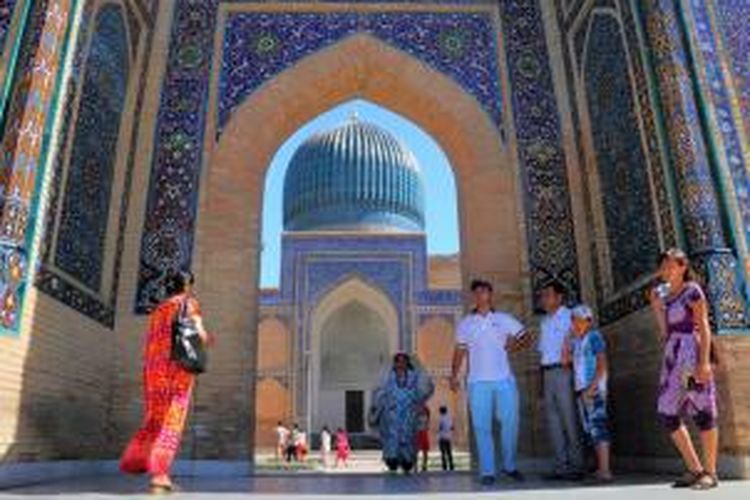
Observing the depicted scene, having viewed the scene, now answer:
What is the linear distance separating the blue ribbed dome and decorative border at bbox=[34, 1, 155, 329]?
48.4 feet

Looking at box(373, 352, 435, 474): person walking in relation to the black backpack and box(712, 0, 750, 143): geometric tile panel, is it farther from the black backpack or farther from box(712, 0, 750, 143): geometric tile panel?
box(712, 0, 750, 143): geometric tile panel

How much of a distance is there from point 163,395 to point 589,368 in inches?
90.2

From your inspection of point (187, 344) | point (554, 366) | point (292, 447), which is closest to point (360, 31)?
point (554, 366)

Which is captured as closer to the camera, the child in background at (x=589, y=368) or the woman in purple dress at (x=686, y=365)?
the woman in purple dress at (x=686, y=365)

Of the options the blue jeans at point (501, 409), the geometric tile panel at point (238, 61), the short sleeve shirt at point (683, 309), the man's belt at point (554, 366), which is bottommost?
the blue jeans at point (501, 409)

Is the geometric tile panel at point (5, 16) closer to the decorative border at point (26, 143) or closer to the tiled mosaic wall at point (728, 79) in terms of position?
the decorative border at point (26, 143)

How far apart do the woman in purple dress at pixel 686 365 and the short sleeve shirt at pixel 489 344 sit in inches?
33.8

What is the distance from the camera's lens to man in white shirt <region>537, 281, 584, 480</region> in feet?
14.7

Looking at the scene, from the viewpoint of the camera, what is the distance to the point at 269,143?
7.09 m

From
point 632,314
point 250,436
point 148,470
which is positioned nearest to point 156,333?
point 148,470

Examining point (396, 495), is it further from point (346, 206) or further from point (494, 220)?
point (346, 206)

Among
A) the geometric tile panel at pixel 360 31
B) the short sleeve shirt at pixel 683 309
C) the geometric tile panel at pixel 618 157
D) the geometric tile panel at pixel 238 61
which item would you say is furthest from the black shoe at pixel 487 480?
the geometric tile panel at pixel 360 31

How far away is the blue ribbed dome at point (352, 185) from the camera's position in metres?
21.7

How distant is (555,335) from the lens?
4.60 m
